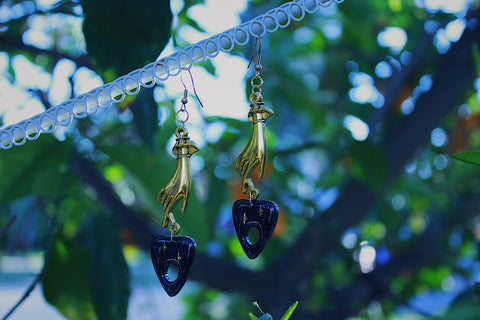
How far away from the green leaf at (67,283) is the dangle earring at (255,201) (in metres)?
0.20

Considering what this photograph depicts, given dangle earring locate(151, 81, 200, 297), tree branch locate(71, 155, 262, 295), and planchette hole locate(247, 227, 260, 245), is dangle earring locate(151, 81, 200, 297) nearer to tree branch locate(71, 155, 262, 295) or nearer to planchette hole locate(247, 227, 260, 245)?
planchette hole locate(247, 227, 260, 245)

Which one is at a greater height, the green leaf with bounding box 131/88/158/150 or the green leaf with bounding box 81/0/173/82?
the green leaf with bounding box 81/0/173/82

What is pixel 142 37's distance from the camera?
0.95 ft

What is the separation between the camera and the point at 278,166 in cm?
80

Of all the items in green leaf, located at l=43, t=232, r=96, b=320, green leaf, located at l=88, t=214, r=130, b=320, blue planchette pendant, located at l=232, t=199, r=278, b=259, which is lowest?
green leaf, located at l=43, t=232, r=96, b=320

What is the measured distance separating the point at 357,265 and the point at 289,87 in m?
0.33

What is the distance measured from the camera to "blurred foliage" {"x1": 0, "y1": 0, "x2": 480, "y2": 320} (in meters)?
0.37

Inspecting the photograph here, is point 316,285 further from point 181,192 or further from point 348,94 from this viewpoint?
point 181,192

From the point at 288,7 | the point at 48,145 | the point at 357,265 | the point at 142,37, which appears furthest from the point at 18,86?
the point at 357,265

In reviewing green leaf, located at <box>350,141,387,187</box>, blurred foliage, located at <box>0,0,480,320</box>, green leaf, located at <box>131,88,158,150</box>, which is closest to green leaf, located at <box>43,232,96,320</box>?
blurred foliage, located at <box>0,0,480,320</box>

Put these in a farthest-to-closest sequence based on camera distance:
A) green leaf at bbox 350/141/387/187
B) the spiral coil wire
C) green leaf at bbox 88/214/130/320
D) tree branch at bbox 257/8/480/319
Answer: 1. tree branch at bbox 257/8/480/319
2. green leaf at bbox 350/141/387/187
3. green leaf at bbox 88/214/130/320
4. the spiral coil wire

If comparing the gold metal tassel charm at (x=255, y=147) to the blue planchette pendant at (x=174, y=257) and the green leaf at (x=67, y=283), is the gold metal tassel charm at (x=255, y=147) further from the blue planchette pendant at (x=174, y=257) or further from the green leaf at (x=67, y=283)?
the green leaf at (x=67, y=283)

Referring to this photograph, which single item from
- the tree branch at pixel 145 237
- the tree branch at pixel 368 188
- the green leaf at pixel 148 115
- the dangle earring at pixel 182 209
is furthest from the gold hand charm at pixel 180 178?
the tree branch at pixel 368 188

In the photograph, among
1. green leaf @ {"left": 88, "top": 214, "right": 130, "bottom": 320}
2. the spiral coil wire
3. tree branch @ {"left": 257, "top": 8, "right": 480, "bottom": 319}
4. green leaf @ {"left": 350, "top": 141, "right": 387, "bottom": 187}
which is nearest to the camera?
the spiral coil wire
